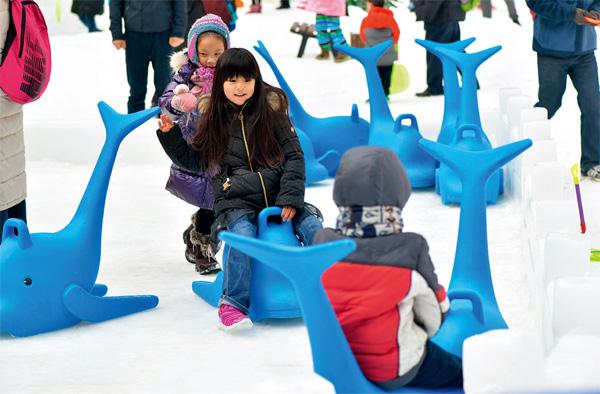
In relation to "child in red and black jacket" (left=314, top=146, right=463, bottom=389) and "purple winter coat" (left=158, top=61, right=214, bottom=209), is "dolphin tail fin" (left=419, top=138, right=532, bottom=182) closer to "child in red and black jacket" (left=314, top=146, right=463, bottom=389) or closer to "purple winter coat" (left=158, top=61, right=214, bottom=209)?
"child in red and black jacket" (left=314, top=146, right=463, bottom=389)

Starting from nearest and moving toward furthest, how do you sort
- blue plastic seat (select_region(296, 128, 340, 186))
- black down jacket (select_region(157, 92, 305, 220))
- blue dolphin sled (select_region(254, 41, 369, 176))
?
black down jacket (select_region(157, 92, 305, 220))
blue plastic seat (select_region(296, 128, 340, 186))
blue dolphin sled (select_region(254, 41, 369, 176))

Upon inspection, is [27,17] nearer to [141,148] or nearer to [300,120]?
[300,120]

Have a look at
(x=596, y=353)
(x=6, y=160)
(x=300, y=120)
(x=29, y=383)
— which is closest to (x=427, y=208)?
(x=300, y=120)

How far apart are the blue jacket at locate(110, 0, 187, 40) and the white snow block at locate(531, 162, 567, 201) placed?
12.9ft

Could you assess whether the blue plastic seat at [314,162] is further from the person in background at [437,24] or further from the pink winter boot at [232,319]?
the pink winter boot at [232,319]

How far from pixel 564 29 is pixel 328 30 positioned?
13.8 ft

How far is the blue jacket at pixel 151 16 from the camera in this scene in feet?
27.2

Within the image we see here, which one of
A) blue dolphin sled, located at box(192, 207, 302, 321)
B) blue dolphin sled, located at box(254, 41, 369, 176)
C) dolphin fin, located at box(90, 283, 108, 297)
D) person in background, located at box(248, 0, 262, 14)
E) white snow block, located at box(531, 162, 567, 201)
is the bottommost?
person in background, located at box(248, 0, 262, 14)

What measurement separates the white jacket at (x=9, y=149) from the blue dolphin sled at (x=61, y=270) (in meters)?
0.20

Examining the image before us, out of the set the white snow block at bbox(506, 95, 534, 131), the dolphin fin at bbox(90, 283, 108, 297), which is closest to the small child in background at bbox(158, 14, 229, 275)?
the dolphin fin at bbox(90, 283, 108, 297)

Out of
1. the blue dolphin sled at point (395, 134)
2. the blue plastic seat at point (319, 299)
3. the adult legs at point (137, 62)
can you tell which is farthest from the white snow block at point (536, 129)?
the adult legs at point (137, 62)

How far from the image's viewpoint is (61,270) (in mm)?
4625

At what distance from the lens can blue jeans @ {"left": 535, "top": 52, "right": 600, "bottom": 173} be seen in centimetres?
718

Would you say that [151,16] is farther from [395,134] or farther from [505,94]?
[505,94]
